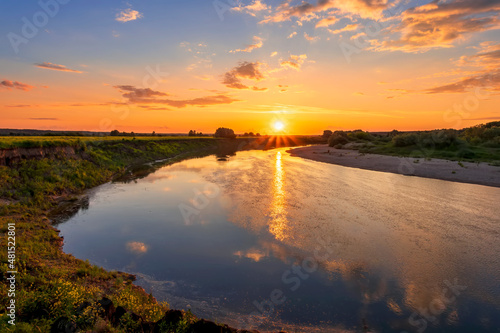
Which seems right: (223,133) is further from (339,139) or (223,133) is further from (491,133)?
(491,133)

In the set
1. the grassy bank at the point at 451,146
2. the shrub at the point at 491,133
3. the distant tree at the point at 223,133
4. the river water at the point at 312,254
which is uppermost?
the distant tree at the point at 223,133

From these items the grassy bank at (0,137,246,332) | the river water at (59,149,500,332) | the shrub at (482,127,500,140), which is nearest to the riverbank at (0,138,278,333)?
the grassy bank at (0,137,246,332)

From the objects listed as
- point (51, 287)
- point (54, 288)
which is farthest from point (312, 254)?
point (51, 287)

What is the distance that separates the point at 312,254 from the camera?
13.7 m

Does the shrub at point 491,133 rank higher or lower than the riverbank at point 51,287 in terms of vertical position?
higher

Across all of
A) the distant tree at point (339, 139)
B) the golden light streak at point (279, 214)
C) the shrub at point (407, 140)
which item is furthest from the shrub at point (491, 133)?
the golden light streak at point (279, 214)

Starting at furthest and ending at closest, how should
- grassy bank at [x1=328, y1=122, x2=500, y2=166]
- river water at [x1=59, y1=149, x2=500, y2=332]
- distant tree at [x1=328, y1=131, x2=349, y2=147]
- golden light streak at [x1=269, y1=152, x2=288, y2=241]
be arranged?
distant tree at [x1=328, y1=131, x2=349, y2=147] → grassy bank at [x1=328, y1=122, x2=500, y2=166] → golden light streak at [x1=269, y1=152, x2=288, y2=241] → river water at [x1=59, y1=149, x2=500, y2=332]

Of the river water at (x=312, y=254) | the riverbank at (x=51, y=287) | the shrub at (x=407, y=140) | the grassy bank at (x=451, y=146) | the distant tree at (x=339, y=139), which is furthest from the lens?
the distant tree at (x=339, y=139)

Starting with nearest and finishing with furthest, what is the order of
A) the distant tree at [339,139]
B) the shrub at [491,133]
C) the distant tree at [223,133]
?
1. the shrub at [491,133]
2. the distant tree at [339,139]
3. the distant tree at [223,133]

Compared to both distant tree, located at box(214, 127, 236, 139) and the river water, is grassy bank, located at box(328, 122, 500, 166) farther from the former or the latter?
distant tree, located at box(214, 127, 236, 139)

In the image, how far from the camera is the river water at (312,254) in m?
9.39

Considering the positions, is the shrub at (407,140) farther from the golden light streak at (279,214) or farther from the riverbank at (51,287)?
the riverbank at (51,287)

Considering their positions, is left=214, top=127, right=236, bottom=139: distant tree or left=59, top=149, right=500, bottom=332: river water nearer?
left=59, top=149, right=500, bottom=332: river water

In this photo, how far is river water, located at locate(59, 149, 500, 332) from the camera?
30.8ft
